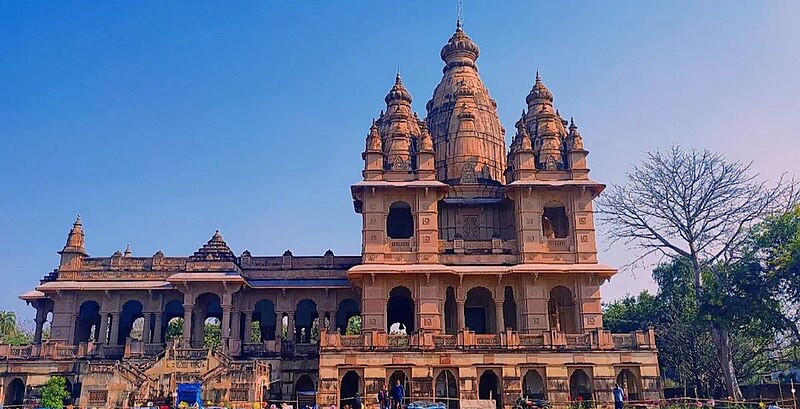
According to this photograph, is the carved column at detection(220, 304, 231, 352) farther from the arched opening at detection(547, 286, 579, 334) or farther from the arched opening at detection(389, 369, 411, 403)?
the arched opening at detection(547, 286, 579, 334)

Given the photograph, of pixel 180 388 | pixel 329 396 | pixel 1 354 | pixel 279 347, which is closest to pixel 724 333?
pixel 329 396

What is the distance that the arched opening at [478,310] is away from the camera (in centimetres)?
3525

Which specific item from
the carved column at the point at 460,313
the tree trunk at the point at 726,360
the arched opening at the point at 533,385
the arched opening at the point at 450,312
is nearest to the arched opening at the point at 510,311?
the arched opening at the point at 450,312

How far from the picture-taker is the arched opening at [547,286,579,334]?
33344 mm

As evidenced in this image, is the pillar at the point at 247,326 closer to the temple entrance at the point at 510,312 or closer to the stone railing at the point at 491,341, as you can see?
the stone railing at the point at 491,341

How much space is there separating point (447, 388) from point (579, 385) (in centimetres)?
599

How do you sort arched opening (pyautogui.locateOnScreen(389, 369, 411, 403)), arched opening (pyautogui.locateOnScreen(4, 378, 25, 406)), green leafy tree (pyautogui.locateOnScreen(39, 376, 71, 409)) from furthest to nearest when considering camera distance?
arched opening (pyautogui.locateOnScreen(4, 378, 25, 406)) → green leafy tree (pyautogui.locateOnScreen(39, 376, 71, 409)) → arched opening (pyautogui.locateOnScreen(389, 369, 411, 403))

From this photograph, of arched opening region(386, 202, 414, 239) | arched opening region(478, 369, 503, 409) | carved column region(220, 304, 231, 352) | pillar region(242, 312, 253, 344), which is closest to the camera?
arched opening region(478, 369, 503, 409)

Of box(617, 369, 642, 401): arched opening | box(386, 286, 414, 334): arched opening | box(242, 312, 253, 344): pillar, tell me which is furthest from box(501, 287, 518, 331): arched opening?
box(242, 312, 253, 344): pillar

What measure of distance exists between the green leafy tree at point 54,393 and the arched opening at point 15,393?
1982mm

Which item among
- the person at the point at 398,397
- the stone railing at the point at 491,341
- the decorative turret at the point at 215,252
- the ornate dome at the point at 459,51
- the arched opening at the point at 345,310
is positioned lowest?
the person at the point at 398,397

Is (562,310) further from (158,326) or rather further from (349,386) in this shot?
(158,326)

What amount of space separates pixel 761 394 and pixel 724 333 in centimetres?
339

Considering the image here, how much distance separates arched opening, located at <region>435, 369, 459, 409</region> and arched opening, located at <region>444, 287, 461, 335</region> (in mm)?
3829
